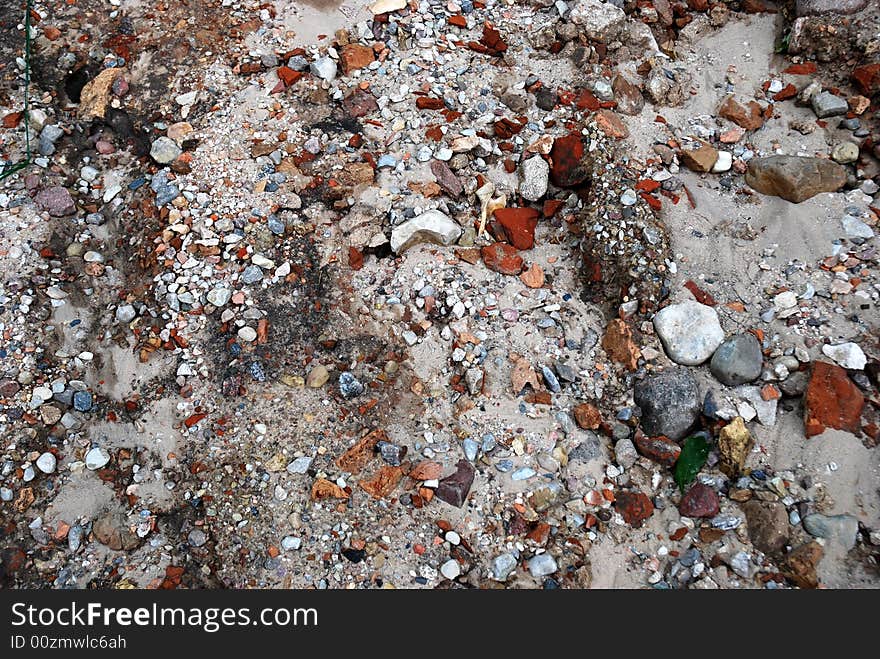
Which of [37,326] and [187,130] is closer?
[37,326]

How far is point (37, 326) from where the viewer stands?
3158 millimetres

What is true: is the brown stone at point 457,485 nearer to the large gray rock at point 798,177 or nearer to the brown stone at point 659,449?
the brown stone at point 659,449

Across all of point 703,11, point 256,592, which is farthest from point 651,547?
point 703,11

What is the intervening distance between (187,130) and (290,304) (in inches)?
48.9

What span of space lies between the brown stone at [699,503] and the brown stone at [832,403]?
47cm

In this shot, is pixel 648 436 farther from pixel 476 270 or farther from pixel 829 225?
pixel 829 225

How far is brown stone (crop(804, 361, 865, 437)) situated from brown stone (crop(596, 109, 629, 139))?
1497mm

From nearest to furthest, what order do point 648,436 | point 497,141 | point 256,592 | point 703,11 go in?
point 256,592 < point 648,436 < point 497,141 < point 703,11

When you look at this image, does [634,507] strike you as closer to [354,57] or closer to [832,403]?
[832,403]

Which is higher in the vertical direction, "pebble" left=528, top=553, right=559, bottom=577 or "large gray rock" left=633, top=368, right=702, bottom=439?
"large gray rock" left=633, top=368, right=702, bottom=439

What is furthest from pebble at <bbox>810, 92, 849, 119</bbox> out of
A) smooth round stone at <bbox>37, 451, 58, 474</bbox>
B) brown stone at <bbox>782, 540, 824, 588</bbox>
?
smooth round stone at <bbox>37, 451, 58, 474</bbox>

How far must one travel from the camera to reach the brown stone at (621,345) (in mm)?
2980

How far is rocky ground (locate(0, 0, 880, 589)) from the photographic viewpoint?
2662mm

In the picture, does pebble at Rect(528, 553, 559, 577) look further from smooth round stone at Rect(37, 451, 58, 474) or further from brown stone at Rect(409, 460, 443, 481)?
smooth round stone at Rect(37, 451, 58, 474)
